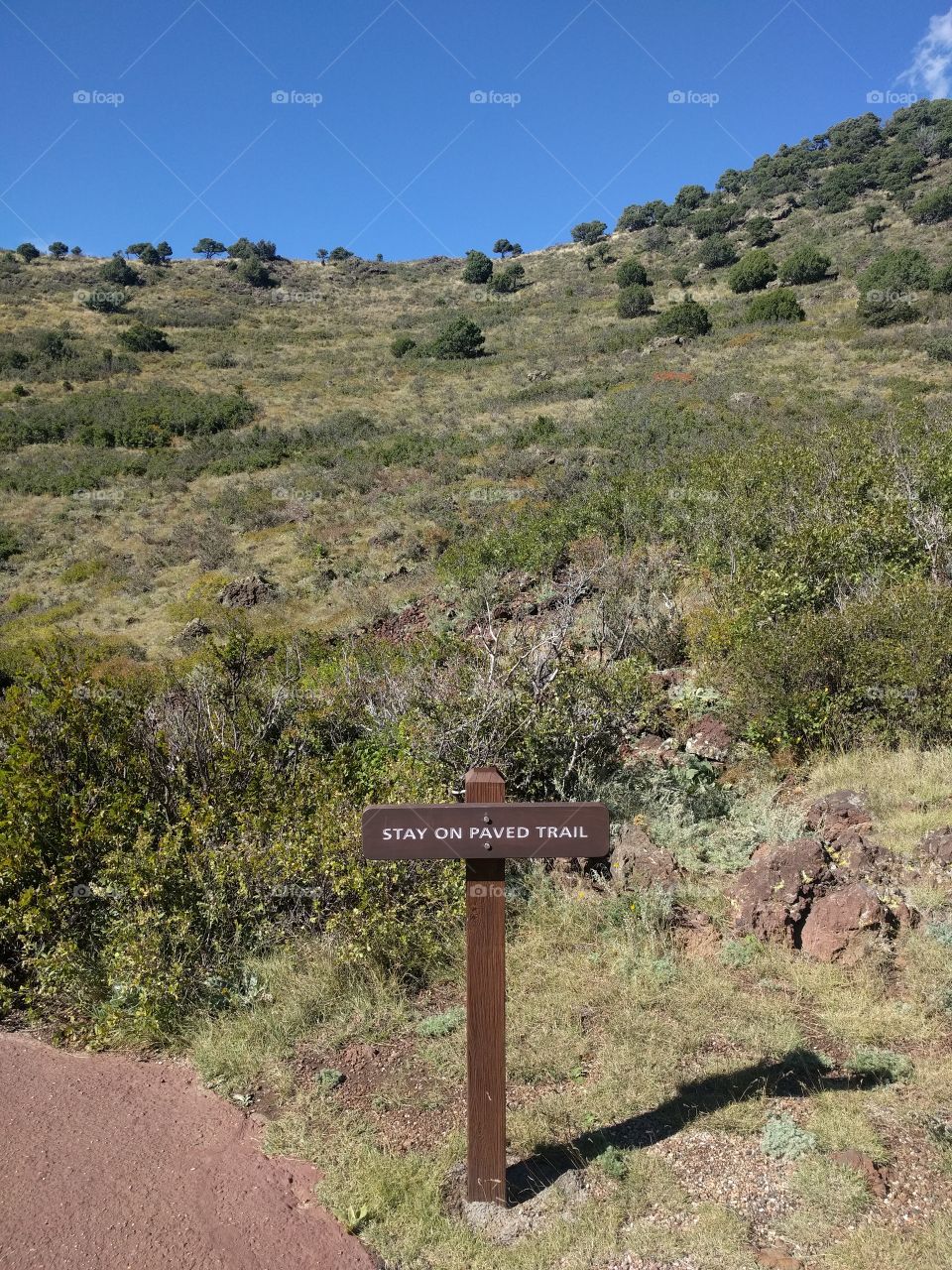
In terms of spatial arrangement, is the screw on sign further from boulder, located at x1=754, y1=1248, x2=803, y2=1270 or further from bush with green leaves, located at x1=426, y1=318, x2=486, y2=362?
bush with green leaves, located at x1=426, y1=318, x2=486, y2=362

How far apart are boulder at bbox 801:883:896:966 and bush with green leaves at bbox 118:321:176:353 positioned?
45.2 m

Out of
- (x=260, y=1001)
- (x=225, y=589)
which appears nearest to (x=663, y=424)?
(x=225, y=589)

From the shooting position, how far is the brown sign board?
9.36ft

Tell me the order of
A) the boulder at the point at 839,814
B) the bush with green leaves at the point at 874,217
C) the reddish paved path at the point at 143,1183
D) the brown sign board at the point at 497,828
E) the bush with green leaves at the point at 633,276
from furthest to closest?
the bush with green leaves at the point at 633,276 < the bush with green leaves at the point at 874,217 < the boulder at the point at 839,814 < the reddish paved path at the point at 143,1183 < the brown sign board at the point at 497,828

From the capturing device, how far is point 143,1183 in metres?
3.36

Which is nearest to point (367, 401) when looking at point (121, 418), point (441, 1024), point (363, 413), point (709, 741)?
point (363, 413)

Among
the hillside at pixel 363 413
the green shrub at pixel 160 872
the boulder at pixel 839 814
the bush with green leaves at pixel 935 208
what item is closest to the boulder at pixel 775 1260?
the green shrub at pixel 160 872

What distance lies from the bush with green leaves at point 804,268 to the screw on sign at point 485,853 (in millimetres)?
44596

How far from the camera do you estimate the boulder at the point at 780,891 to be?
4.72m

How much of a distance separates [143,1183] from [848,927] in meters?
3.82

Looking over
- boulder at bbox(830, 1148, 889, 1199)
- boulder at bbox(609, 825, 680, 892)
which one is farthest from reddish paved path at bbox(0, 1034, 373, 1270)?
boulder at bbox(609, 825, 680, 892)

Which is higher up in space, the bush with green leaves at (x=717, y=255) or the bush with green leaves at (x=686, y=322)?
the bush with green leaves at (x=717, y=255)

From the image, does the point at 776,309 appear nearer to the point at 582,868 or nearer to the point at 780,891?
the point at 582,868

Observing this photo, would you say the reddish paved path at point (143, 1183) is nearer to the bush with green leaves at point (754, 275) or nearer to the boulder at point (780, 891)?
the boulder at point (780, 891)
